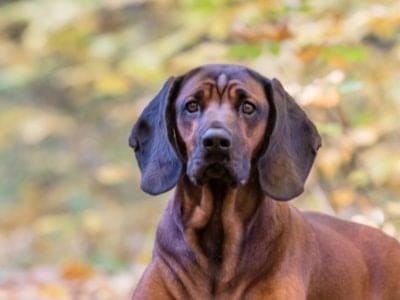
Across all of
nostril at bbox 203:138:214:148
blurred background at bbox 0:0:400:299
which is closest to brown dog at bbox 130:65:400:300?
nostril at bbox 203:138:214:148

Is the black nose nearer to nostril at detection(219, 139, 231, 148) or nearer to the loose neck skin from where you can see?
nostril at detection(219, 139, 231, 148)

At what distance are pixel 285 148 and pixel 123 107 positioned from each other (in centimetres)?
934

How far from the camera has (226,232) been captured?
6.22m

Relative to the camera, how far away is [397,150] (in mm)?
11000

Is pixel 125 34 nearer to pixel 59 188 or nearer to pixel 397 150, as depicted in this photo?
pixel 59 188

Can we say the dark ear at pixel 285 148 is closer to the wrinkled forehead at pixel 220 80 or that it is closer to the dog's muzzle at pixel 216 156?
the wrinkled forehead at pixel 220 80

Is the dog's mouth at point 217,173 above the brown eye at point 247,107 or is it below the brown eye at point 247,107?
below

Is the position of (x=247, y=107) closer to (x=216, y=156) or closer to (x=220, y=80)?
(x=220, y=80)

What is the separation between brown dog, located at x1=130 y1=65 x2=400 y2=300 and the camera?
19.7ft

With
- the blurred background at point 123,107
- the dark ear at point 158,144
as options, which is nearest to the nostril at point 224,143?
the dark ear at point 158,144

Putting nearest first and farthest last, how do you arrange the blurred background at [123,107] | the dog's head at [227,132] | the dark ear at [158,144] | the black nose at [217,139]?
the black nose at [217,139], the dog's head at [227,132], the dark ear at [158,144], the blurred background at [123,107]

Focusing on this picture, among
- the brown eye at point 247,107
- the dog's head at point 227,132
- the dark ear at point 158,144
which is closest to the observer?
the dog's head at point 227,132

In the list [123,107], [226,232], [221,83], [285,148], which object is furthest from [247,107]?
[123,107]

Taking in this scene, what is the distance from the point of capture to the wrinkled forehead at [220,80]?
603 centimetres
